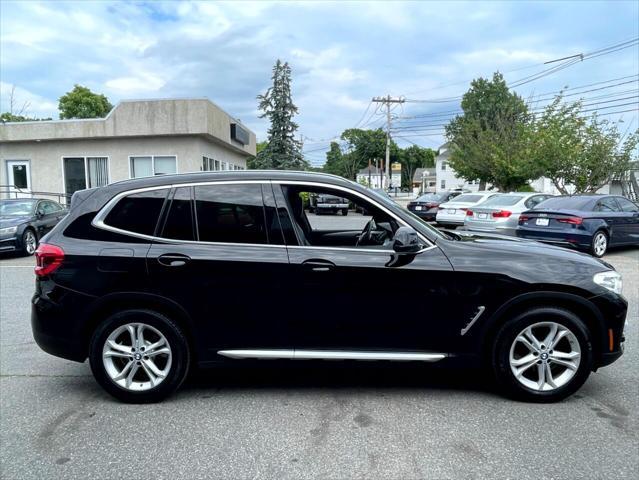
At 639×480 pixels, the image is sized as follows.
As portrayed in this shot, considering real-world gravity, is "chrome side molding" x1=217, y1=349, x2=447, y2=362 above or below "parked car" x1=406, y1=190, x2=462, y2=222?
below

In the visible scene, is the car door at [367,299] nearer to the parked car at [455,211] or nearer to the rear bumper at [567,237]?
the rear bumper at [567,237]

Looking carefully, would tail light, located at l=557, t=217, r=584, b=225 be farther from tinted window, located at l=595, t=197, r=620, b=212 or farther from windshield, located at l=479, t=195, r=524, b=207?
Result: windshield, located at l=479, t=195, r=524, b=207

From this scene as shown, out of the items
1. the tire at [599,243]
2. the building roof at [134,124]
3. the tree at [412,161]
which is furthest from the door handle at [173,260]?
the tree at [412,161]

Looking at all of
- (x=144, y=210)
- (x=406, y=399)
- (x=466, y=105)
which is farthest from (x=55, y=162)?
(x=466, y=105)

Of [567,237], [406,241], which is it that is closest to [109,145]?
[567,237]

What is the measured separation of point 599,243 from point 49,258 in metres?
11.5

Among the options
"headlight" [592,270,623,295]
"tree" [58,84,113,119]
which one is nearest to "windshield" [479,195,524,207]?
"headlight" [592,270,623,295]

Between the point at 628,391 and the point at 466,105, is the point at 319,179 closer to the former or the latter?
the point at 628,391

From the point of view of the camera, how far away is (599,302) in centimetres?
377

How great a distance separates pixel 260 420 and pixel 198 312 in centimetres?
92

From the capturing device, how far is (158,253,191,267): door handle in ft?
12.3

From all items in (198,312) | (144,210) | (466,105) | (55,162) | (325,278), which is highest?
(466,105)

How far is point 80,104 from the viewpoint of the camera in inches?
2137

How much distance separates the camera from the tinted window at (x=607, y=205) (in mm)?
11836
